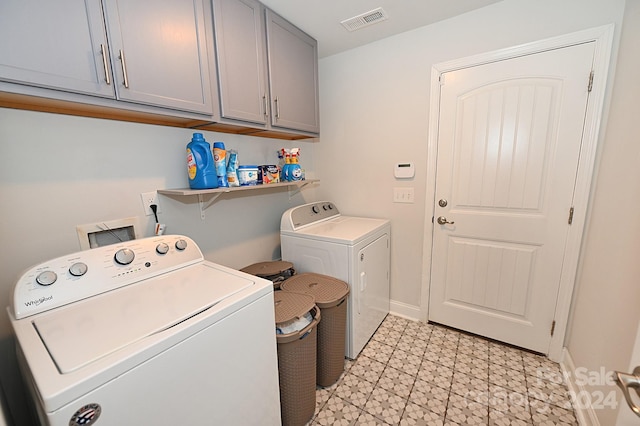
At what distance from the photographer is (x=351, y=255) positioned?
5.52 ft

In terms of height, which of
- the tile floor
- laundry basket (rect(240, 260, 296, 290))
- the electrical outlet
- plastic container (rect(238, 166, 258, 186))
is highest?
plastic container (rect(238, 166, 258, 186))

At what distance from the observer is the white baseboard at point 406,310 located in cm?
228

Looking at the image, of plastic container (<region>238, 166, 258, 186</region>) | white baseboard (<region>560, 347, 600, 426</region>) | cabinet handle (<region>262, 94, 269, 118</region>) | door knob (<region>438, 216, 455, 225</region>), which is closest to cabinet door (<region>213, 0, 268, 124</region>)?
cabinet handle (<region>262, 94, 269, 118</region>)

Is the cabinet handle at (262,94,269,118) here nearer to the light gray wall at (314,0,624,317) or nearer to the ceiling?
the ceiling

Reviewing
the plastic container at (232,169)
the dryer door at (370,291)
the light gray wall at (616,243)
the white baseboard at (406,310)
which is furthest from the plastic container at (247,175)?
the light gray wall at (616,243)

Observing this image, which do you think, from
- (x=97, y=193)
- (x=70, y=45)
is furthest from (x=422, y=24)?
(x=97, y=193)

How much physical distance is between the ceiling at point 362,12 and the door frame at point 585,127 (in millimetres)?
311

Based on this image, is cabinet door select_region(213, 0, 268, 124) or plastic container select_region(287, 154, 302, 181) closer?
cabinet door select_region(213, 0, 268, 124)

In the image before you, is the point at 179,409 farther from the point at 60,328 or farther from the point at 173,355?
the point at 60,328

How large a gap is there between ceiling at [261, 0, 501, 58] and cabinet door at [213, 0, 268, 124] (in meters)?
0.20

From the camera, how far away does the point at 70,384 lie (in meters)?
0.59

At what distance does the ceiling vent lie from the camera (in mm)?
1707

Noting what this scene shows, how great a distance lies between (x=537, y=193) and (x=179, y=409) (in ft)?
7.26

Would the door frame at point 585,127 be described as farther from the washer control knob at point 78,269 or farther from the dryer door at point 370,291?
the washer control knob at point 78,269
